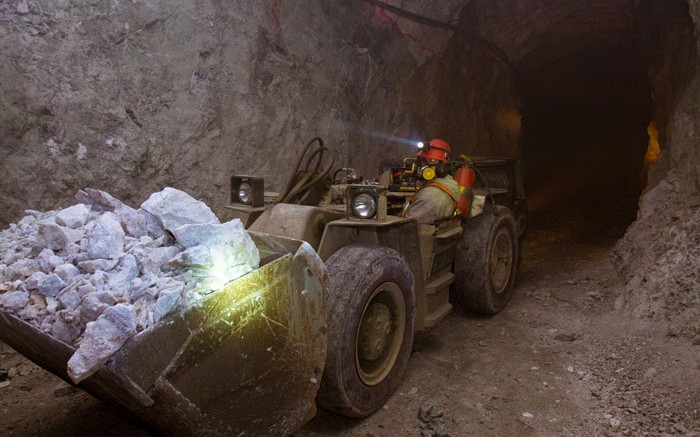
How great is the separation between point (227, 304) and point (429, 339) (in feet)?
9.07

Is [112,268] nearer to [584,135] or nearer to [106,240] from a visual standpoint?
[106,240]

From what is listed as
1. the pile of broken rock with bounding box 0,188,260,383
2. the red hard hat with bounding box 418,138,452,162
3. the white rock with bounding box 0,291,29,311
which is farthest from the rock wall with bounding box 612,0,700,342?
the white rock with bounding box 0,291,29,311

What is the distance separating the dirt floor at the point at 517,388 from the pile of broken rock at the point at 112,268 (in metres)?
1.14

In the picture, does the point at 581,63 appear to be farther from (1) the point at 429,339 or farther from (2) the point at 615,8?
(1) the point at 429,339

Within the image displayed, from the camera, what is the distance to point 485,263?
456 cm

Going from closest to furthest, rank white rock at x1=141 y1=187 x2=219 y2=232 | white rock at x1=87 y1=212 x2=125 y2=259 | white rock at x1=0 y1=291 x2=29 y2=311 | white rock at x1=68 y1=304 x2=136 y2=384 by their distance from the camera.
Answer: white rock at x1=68 y1=304 x2=136 y2=384
white rock at x1=0 y1=291 x2=29 y2=311
white rock at x1=87 y1=212 x2=125 y2=259
white rock at x1=141 y1=187 x2=219 y2=232

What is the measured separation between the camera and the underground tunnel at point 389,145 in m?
3.28

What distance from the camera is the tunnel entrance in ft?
30.4

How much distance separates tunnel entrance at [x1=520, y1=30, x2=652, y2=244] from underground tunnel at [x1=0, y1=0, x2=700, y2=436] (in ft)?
0.82

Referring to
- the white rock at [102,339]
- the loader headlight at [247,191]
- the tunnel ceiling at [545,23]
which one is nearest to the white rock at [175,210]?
the white rock at [102,339]

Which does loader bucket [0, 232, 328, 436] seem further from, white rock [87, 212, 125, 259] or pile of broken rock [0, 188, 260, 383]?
white rock [87, 212, 125, 259]

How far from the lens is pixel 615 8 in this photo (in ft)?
27.9

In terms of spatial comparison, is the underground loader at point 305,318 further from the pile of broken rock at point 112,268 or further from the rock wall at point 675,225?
the rock wall at point 675,225

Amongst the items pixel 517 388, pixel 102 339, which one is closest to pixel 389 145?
pixel 517 388
